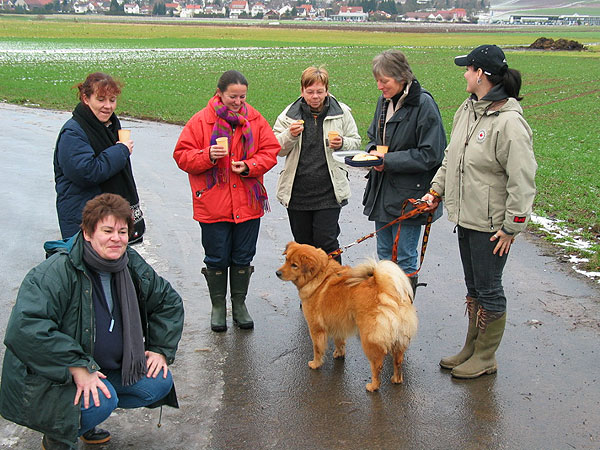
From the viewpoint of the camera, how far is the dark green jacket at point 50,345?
3.41 metres

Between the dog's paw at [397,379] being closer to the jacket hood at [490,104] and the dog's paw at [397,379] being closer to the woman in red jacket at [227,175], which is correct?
the woman in red jacket at [227,175]

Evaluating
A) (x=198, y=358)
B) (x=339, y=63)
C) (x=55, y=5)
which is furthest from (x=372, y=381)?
(x=55, y=5)

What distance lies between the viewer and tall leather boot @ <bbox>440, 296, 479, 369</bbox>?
5107 mm

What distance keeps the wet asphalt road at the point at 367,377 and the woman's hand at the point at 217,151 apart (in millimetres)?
1671

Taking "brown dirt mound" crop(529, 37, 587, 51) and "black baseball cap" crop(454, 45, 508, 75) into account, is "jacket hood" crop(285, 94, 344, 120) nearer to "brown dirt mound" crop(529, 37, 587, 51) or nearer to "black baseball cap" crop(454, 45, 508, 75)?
"black baseball cap" crop(454, 45, 508, 75)

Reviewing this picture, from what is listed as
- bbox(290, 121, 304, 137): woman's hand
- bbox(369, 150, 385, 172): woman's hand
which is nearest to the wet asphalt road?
bbox(369, 150, 385, 172): woman's hand

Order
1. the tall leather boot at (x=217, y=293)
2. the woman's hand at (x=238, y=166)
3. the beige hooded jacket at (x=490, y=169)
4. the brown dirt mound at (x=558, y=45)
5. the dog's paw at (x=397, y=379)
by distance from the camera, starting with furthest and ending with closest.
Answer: the brown dirt mound at (x=558, y=45), the tall leather boot at (x=217, y=293), the woman's hand at (x=238, y=166), the dog's paw at (x=397, y=379), the beige hooded jacket at (x=490, y=169)

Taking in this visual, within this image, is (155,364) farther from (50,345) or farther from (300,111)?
(300,111)

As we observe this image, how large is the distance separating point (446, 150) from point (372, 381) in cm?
193

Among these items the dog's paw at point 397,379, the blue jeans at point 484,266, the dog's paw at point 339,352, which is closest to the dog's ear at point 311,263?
the dog's paw at point 339,352

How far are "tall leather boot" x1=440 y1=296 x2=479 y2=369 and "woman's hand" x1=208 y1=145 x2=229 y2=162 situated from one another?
2.37m

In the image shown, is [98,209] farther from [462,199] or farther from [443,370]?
[443,370]

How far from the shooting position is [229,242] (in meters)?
5.82

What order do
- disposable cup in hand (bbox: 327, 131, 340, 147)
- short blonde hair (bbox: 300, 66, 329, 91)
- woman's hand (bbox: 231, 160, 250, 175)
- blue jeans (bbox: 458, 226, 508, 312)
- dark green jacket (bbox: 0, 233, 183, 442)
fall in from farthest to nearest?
disposable cup in hand (bbox: 327, 131, 340, 147) → short blonde hair (bbox: 300, 66, 329, 91) → woman's hand (bbox: 231, 160, 250, 175) → blue jeans (bbox: 458, 226, 508, 312) → dark green jacket (bbox: 0, 233, 183, 442)
